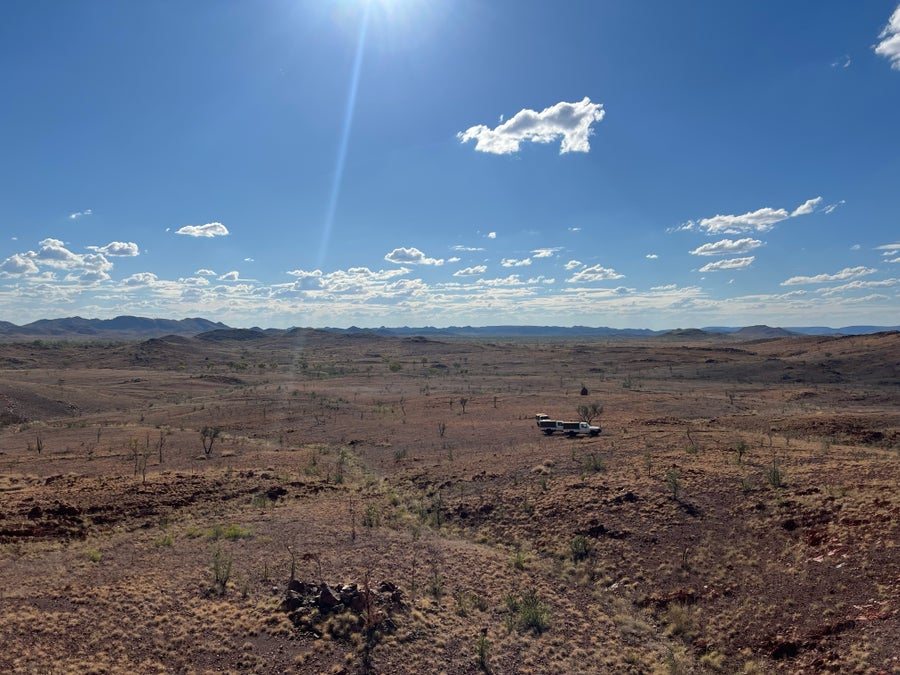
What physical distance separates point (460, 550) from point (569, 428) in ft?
52.2

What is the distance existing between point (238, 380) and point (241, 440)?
4431 centimetres

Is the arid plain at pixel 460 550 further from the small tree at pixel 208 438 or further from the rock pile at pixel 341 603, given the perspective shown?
the small tree at pixel 208 438

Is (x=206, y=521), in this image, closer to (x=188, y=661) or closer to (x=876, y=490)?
(x=188, y=661)

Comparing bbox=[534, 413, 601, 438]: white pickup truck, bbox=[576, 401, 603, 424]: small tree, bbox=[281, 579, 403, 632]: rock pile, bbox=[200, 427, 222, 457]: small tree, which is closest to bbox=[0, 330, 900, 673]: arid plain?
bbox=[281, 579, 403, 632]: rock pile

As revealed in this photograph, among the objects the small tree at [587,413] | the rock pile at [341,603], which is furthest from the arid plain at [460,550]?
the small tree at [587,413]

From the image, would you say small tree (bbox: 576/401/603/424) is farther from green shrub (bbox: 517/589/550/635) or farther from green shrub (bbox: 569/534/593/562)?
green shrub (bbox: 517/589/550/635)

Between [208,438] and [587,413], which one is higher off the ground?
[587,413]

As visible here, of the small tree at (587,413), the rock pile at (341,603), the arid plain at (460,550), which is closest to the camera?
the arid plain at (460,550)

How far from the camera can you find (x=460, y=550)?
15195 mm

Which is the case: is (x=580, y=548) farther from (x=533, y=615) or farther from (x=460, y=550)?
(x=533, y=615)

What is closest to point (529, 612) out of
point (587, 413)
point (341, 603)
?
point (341, 603)

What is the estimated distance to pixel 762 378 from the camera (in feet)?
209

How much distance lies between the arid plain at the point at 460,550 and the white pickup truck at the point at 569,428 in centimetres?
98

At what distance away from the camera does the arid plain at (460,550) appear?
32.5 feet
